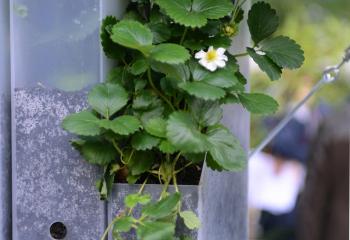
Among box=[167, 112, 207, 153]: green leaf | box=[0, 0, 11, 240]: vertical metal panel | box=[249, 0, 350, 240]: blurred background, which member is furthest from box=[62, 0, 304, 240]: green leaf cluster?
box=[249, 0, 350, 240]: blurred background

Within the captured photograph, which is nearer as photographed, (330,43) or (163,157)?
(163,157)

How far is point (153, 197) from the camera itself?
2.84 feet

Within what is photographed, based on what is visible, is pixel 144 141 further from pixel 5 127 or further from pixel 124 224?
pixel 5 127

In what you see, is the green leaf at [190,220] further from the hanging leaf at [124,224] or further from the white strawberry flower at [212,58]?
the white strawberry flower at [212,58]

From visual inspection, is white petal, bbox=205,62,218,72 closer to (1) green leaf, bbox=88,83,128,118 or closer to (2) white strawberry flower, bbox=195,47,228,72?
(2) white strawberry flower, bbox=195,47,228,72

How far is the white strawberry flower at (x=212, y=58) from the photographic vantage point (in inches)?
32.1

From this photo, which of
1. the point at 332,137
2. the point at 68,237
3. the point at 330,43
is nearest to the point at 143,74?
the point at 68,237

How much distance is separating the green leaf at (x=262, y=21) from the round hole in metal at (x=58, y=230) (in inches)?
17.1

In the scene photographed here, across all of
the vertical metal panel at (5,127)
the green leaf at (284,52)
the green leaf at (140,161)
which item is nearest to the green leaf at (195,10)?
the green leaf at (284,52)

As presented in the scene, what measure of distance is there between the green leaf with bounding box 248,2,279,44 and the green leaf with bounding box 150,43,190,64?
0.18 metres

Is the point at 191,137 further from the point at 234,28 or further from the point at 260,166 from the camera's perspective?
Answer: the point at 260,166

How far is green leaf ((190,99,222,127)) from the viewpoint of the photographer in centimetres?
81

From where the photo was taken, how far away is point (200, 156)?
32.0 inches

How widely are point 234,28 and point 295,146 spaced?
2176 mm
